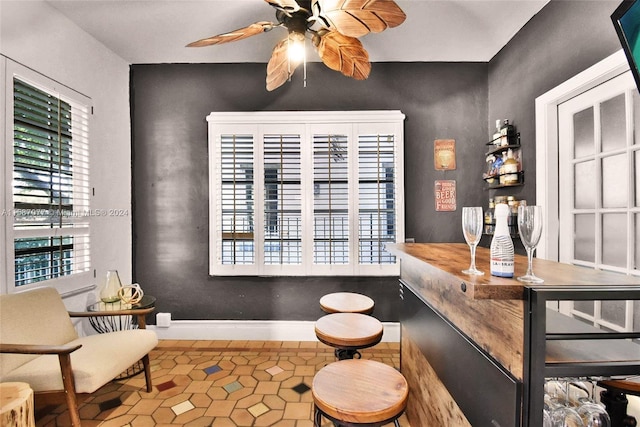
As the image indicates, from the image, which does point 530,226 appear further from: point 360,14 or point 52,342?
point 52,342

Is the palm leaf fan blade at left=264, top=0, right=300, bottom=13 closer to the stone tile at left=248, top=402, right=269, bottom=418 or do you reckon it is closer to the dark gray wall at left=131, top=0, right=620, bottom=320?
the dark gray wall at left=131, top=0, right=620, bottom=320

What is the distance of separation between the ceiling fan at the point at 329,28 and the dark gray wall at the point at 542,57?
1.37m

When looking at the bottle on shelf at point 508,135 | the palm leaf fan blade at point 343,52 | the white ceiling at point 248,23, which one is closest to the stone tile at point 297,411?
the palm leaf fan blade at point 343,52

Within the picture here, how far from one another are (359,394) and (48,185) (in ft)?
8.41

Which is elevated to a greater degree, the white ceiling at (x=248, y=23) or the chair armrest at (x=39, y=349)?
the white ceiling at (x=248, y=23)

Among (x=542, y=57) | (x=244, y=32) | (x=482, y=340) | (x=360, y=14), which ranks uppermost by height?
(x=542, y=57)

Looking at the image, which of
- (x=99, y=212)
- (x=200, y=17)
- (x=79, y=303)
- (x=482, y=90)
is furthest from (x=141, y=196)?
(x=482, y=90)

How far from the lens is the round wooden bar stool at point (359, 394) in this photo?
103cm

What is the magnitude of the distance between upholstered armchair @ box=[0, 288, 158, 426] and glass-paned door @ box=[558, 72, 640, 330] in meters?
3.00

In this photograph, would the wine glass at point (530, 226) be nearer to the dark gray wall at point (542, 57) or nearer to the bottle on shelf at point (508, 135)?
the dark gray wall at point (542, 57)

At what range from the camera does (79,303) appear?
250cm

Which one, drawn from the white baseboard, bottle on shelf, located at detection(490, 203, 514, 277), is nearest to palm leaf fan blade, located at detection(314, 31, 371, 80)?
bottle on shelf, located at detection(490, 203, 514, 277)

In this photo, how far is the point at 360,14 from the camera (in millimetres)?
1387

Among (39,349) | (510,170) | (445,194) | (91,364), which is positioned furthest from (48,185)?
(510,170)
